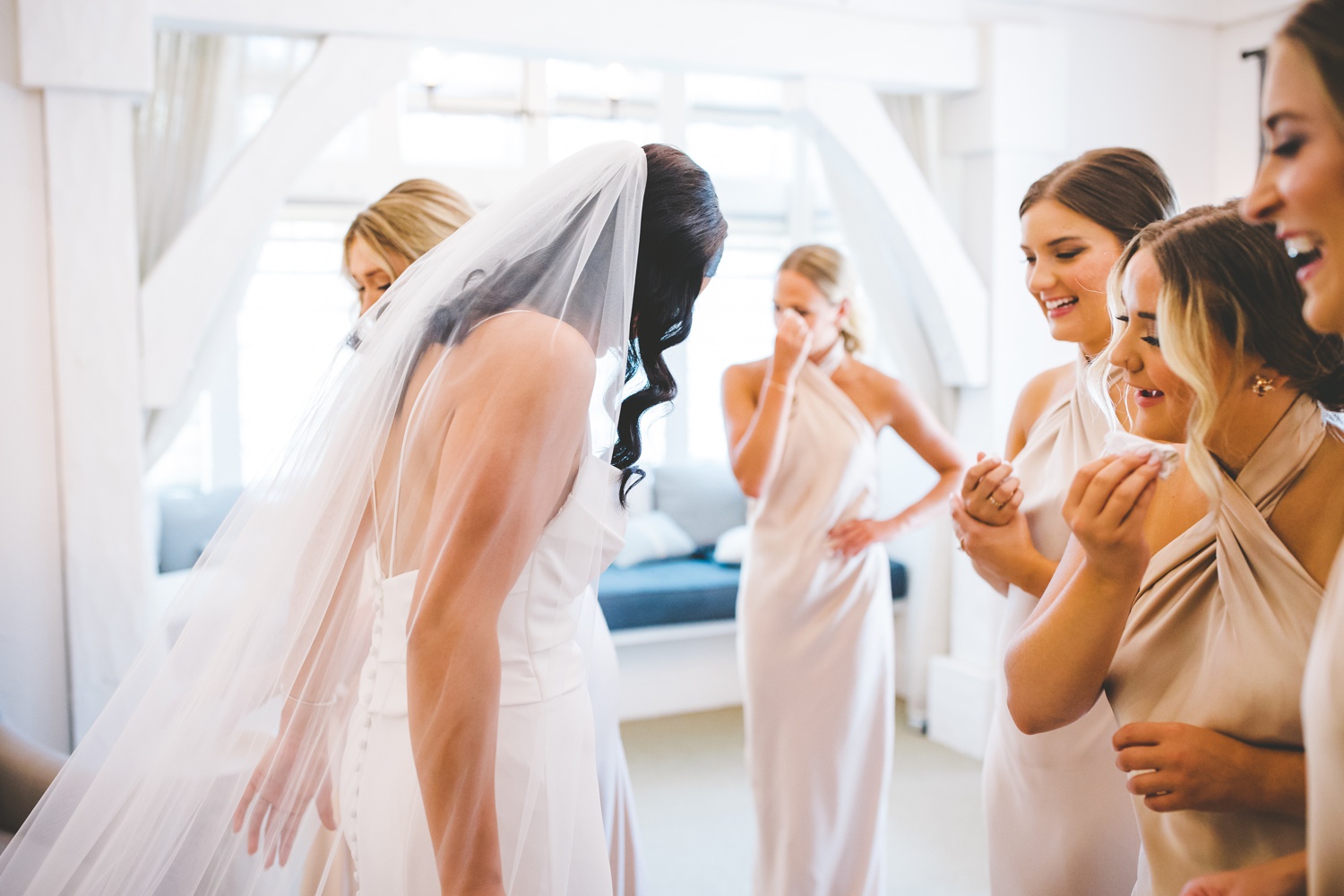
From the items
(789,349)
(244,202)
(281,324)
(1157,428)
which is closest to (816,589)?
(789,349)

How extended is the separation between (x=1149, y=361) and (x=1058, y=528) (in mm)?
558

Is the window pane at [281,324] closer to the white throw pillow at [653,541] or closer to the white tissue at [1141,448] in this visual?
the white throw pillow at [653,541]

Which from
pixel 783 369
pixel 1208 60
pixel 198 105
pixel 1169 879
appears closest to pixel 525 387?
pixel 1169 879

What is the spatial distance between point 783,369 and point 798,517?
16.4 inches

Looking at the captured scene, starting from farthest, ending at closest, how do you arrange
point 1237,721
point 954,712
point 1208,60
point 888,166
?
point 1208,60 < point 954,712 < point 888,166 < point 1237,721

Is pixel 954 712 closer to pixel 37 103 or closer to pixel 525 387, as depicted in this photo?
pixel 525 387

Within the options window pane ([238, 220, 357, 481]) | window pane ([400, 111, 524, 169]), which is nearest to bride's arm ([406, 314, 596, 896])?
window pane ([238, 220, 357, 481])

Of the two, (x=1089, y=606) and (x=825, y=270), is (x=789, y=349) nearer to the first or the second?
(x=825, y=270)

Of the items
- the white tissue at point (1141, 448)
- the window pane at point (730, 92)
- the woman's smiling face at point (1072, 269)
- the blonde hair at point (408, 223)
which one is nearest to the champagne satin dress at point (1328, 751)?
the white tissue at point (1141, 448)

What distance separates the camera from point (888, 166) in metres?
3.67

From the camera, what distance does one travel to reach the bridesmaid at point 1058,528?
1632 mm

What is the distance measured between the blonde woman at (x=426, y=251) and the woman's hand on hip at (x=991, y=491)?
762 mm

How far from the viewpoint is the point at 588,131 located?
16.8ft

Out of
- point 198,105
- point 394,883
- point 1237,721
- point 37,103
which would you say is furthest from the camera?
point 198,105
